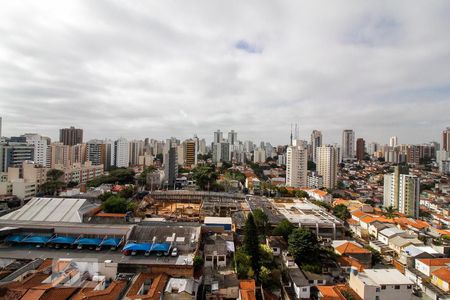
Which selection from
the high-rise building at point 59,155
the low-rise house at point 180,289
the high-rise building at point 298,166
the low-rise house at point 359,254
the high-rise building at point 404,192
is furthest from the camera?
the high-rise building at point 59,155

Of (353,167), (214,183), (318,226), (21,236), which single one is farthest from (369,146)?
(21,236)

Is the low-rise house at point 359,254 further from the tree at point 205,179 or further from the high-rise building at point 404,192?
the tree at point 205,179

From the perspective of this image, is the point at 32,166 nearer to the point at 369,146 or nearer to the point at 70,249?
the point at 70,249

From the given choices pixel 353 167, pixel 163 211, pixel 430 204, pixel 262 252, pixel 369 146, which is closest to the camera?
pixel 262 252

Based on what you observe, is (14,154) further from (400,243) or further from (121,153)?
(400,243)

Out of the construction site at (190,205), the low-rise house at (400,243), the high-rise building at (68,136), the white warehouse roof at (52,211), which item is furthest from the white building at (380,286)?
the high-rise building at (68,136)

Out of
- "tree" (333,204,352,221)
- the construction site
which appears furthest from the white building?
"tree" (333,204,352,221)
